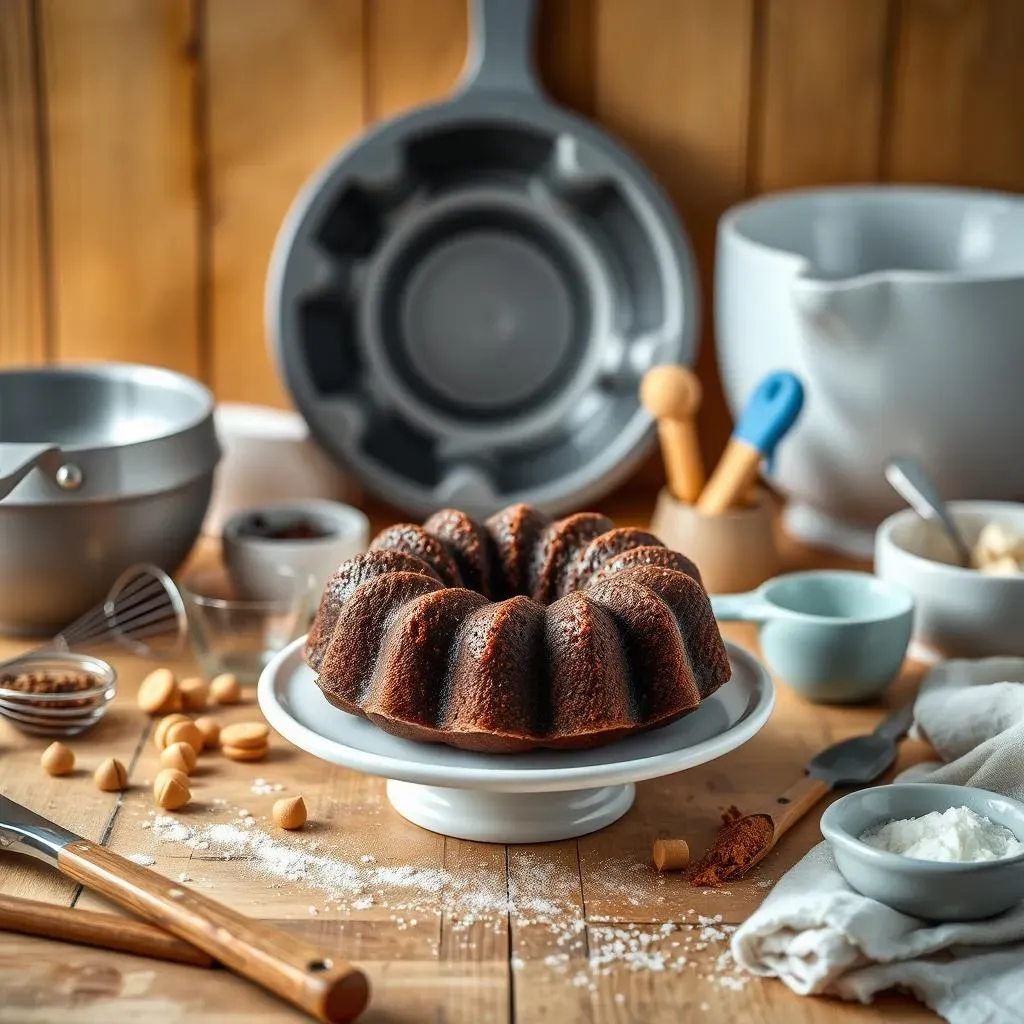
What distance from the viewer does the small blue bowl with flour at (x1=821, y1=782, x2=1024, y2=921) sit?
90 centimetres

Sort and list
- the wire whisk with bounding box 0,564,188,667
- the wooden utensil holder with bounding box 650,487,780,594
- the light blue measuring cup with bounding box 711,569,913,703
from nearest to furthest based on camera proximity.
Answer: the light blue measuring cup with bounding box 711,569,913,703, the wire whisk with bounding box 0,564,188,667, the wooden utensil holder with bounding box 650,487,780,594

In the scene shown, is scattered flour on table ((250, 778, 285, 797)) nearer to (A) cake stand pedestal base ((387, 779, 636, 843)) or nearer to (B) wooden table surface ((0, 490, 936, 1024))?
(B) wooden table surface ((0, 490, 936, 1024))

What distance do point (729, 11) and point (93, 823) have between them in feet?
3.49

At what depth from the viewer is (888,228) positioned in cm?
166

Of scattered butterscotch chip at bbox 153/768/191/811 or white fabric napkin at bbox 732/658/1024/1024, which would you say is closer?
white fabric napkin at bbox 732/658/1024/1024

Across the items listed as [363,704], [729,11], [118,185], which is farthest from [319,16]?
[363,704]

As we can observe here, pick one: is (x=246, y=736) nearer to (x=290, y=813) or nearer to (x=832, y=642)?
(x=290, y=813)

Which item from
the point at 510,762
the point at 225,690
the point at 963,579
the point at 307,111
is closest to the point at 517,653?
the point at 510,762

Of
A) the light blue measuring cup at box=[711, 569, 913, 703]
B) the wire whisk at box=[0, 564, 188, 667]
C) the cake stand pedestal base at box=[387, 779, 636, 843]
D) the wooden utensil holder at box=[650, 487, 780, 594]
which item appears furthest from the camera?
the wooden utensil holder at box=[650, 487, 780, 594]

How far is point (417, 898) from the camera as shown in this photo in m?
0.98

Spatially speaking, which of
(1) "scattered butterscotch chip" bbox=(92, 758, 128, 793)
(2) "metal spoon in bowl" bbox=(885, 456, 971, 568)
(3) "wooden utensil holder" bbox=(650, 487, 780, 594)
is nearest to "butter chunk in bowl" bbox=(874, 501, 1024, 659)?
(2) "metal spoon in bowl" bbox=(885, 456, 971, 568)

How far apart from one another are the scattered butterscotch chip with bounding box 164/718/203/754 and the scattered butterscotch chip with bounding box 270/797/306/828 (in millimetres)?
132

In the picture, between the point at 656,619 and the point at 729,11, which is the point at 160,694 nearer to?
the point at 656,619

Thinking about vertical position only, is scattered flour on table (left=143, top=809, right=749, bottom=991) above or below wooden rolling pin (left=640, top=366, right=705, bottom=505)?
below
